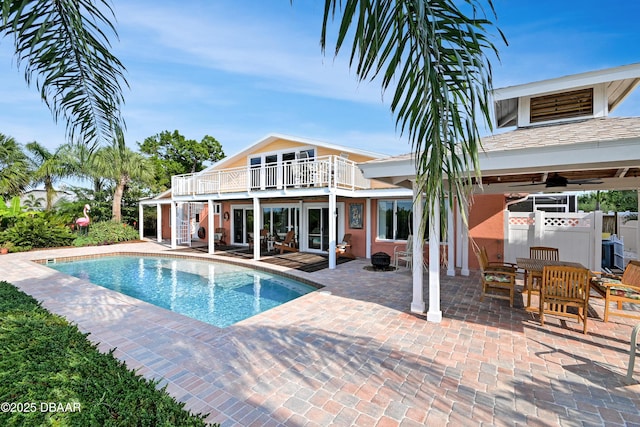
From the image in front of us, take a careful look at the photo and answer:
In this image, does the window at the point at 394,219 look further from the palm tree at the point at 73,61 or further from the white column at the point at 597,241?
the palm tree at the point at 73,61

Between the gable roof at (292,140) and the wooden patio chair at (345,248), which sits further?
the gable roof at (292,140)

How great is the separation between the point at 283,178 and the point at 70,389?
34.0 feet

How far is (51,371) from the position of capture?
2.67 metres

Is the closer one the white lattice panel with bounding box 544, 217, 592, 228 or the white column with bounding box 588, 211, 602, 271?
the white column with bounding box 588, 211, 602, 271

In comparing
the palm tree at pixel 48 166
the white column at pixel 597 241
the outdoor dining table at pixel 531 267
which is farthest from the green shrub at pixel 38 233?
the white column at pixel 597 241

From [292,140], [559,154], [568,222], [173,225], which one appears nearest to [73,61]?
[559,154]

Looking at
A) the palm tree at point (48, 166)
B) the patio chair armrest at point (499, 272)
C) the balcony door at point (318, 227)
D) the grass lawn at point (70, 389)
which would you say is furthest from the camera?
the palm tree at point (48, 166)

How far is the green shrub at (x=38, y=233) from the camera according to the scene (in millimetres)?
14543

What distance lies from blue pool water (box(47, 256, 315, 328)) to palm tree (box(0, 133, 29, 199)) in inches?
309

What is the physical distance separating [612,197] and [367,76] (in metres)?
37.8

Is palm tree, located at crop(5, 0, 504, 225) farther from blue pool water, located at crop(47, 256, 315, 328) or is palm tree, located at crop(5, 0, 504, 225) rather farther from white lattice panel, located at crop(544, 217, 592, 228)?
white lattice panel, located at crop(544, 217, 592, 228)

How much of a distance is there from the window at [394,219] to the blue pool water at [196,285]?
16.6 feet

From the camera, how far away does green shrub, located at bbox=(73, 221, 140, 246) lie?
1698 centimetres

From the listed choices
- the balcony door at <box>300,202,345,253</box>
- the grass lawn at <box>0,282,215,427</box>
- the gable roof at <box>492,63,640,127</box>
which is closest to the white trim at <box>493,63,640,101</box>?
the gable roof at <box>492,63,640,127</box>
